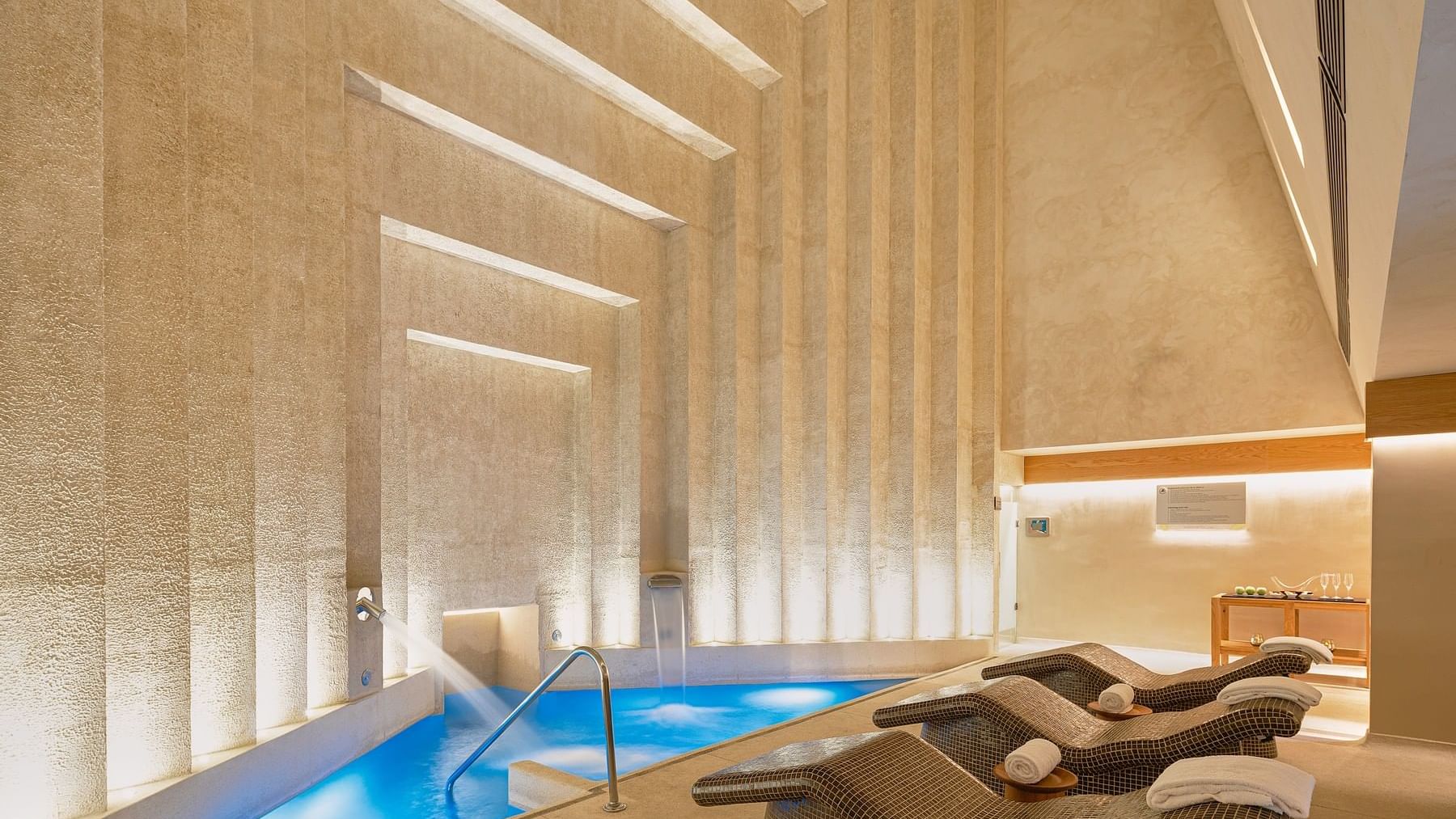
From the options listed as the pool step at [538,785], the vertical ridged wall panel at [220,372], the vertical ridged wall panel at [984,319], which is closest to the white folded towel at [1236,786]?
the pool step at [538,785]

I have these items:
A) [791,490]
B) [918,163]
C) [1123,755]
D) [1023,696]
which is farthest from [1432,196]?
[918,163]

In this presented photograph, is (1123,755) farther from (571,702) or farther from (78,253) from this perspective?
(571,702)

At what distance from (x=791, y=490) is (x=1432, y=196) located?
23.9 ft

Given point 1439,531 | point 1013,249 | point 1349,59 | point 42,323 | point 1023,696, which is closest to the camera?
point 1349,59

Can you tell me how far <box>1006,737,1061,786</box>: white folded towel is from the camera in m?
3.48

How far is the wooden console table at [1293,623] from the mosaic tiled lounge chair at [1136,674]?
294 centimetres

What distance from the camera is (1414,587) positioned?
523 centimetres

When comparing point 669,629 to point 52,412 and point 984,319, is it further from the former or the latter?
point 52,412

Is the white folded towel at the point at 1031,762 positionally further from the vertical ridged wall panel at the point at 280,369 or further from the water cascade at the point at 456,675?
the water cascade at the point at 456,675

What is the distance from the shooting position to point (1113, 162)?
9.49 m

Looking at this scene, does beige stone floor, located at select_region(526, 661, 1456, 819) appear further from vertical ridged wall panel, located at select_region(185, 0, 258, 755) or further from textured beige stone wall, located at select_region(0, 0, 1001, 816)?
textured beige stone wall, located at select_region(0, 0, 1001, 816)

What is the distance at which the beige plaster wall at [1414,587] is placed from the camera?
5.13 metres

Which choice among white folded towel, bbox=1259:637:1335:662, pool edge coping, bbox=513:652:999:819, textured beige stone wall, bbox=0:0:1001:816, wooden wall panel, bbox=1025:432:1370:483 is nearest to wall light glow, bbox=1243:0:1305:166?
white folded towel, bbox=1259:637:1335:662

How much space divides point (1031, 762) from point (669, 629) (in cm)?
536
